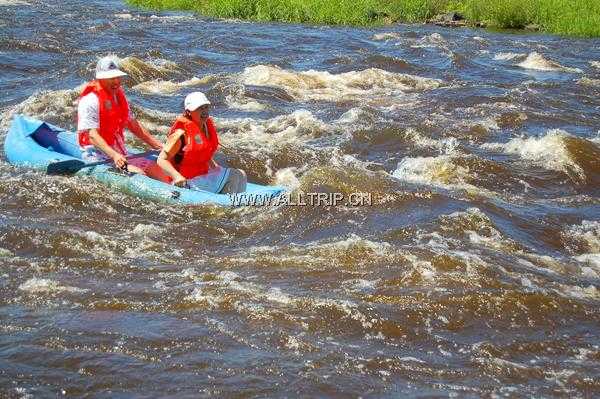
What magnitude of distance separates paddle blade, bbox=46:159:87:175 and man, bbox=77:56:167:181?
0.33ft

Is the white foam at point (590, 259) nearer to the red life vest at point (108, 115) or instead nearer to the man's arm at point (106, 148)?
the man's arm at point (106, 148)

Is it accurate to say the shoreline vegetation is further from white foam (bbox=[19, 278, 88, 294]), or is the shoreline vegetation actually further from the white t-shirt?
white foam (bbox=[19, 278, 88, 294])

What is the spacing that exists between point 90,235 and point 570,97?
961 centimetres

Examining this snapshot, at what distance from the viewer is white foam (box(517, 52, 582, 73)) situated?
637 inches

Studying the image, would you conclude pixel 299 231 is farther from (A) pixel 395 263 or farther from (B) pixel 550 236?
(B) pixel 550 236

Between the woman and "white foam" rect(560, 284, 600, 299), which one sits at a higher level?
the woman

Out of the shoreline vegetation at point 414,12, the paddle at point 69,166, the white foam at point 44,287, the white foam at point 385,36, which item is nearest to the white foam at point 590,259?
the white foam at point 44,287

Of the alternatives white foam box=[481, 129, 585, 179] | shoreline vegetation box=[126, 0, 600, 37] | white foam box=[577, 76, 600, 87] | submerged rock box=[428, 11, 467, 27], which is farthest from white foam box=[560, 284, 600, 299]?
submerged rock box=[428, 11, 467, 27]

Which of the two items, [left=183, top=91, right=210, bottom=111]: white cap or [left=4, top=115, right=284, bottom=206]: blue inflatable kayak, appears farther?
[left=4, top=115, right=284, bottom=206]: blue inflatable kayak

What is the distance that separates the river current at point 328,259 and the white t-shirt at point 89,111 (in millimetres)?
542

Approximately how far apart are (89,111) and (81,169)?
1.97 feet

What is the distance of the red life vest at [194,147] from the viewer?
23.7 feet

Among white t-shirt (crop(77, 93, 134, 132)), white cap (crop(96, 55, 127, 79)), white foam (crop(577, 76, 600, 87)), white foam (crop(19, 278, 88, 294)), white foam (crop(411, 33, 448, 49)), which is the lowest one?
white foam (crop(577, 76, 600, 87))

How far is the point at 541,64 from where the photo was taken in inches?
653
